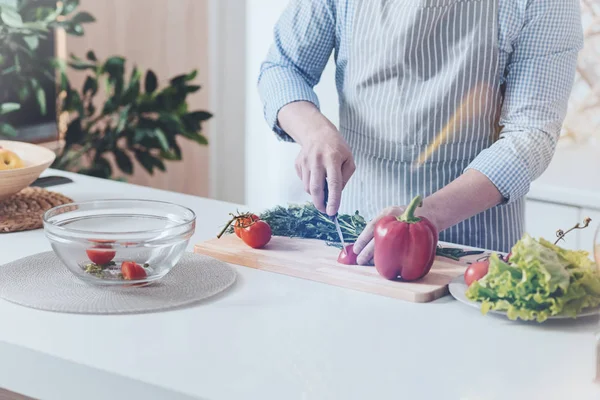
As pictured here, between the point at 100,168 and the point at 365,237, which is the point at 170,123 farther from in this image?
the point at 365,237

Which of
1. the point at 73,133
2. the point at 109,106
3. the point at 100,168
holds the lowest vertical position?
the point at 100,168

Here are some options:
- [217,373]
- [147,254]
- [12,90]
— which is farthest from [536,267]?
[12,90]

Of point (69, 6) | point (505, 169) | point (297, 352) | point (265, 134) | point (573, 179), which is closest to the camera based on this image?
point (297, 352)

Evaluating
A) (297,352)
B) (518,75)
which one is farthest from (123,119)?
(297,352)

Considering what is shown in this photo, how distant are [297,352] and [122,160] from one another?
2.30 meters

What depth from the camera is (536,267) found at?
1150 millimetres

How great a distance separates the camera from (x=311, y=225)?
5.12 feet

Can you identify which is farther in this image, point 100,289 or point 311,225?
point 311,225

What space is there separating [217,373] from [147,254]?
13.3 inches

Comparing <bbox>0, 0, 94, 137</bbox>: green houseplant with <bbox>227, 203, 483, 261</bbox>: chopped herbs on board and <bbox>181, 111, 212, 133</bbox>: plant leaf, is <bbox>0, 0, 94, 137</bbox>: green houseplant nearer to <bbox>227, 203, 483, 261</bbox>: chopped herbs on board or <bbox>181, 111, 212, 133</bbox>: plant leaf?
<bbox>181, 111, 212, 133</bbox>: plant leaf

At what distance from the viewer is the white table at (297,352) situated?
39.1 inches

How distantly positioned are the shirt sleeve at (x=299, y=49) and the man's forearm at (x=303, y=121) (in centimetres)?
6

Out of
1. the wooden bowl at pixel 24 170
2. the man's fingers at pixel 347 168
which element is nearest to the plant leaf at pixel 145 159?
the wooden bowl at pixel 24 170

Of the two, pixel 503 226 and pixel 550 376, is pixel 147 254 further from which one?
pixel 503 226
